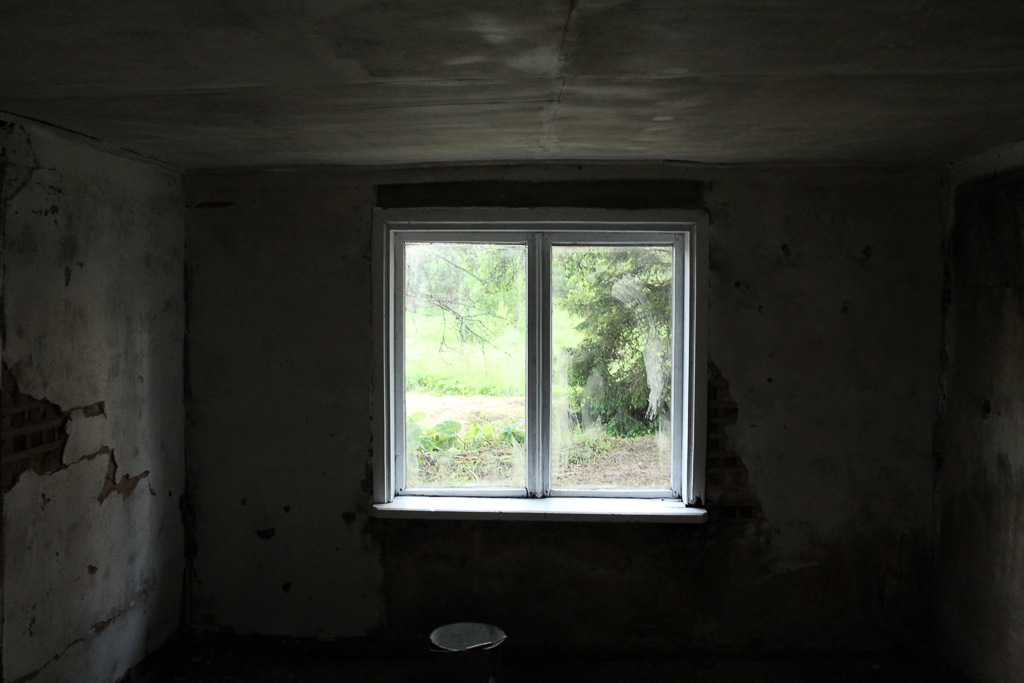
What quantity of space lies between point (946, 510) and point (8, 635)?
12.1 ft

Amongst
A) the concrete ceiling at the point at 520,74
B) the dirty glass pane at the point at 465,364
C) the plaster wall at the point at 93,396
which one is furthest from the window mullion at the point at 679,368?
the plaster wall at the point at 93,396

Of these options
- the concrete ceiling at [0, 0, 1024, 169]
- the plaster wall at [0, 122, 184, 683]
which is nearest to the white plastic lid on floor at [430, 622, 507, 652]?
the plaster wall at [0, 122, 184, 683]

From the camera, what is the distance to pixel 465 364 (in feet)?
→ 10.8

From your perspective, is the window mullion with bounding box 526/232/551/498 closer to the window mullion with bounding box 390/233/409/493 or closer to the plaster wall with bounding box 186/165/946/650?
the plaster wall with bounding box 186/165/946/650

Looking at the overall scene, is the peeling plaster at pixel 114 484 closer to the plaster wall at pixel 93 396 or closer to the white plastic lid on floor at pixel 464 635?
the plaster wall at pixel 93 396

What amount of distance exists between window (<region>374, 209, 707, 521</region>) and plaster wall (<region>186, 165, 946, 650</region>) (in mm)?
163

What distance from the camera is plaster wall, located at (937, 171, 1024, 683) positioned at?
2598mm

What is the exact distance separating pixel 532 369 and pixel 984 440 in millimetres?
1921

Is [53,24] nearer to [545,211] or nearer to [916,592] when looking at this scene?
[545,211]

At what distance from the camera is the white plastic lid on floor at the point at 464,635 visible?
116 inches

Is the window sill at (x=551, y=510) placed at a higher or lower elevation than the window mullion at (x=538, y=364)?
lower

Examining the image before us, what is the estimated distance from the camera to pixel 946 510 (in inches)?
119

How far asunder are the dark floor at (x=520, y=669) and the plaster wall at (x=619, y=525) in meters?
0.10

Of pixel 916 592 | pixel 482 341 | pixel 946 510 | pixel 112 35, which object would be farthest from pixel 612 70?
pixel 916 592
